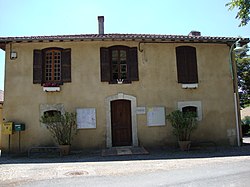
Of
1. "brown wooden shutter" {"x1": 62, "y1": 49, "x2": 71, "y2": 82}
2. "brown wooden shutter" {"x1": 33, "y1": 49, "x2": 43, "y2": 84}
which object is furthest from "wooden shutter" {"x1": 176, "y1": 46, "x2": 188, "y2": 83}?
"brown wooden shutter" {"x1": 33, "y1": 49, "x2": 43, "y2": 84}

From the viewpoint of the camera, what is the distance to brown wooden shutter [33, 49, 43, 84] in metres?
11.6

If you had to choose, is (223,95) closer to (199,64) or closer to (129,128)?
(199,64)

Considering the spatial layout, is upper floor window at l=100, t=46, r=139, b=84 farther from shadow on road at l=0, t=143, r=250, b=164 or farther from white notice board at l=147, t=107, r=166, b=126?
shadow on road at l=0, t=143, r=250, b=164

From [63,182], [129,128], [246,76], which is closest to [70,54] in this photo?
[129,128]

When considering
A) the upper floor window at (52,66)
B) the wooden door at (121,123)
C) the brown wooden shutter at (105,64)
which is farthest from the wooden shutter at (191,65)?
the upper floor window at (52,66)

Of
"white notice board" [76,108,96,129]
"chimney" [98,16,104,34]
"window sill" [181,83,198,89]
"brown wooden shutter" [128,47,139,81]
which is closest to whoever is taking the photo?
"white notice board" [76,108,96,129]

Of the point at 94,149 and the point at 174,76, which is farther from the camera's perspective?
the point at 174,76

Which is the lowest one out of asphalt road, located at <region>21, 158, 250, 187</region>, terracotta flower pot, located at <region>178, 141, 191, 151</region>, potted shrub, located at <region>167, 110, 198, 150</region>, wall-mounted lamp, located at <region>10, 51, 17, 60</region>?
asphalt road, located at <region>21, 158, 250, 187</region>

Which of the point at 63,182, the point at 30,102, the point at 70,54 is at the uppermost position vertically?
the point at 70,54

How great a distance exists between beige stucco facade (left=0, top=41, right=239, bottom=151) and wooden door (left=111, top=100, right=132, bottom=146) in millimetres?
317

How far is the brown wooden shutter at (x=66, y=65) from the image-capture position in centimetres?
1169

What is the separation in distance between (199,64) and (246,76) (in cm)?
1281

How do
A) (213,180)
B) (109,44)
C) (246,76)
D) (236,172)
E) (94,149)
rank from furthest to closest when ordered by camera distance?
1. (246,76)
2. (109,44)
3. (94,149)
4. (236,172)
5. (213,180)

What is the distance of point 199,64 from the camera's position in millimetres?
12406
